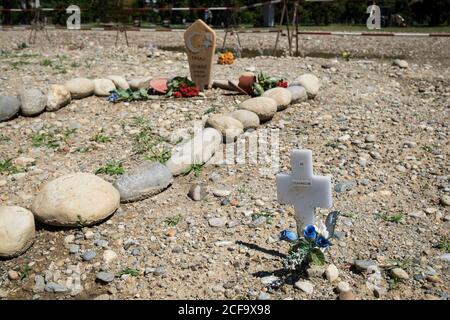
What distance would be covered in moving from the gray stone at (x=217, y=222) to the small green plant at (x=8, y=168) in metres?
2.29

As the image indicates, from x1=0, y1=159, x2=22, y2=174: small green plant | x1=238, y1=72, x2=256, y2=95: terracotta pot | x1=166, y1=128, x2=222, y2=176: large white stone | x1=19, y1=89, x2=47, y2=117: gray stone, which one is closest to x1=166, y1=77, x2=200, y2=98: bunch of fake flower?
x1=238, y1=72, x2=256, y2=95: terracotta pot

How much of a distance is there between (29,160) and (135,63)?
19.1ft

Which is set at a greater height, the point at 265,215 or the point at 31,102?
the point at 31,102

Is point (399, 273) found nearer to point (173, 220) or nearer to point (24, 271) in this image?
point (173, 220)

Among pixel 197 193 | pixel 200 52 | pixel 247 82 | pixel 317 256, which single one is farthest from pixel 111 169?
pixel 200 52

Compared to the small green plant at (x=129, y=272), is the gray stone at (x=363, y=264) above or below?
above

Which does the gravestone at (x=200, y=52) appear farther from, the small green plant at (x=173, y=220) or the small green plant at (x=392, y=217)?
the small green plant at (x=392, y=217)

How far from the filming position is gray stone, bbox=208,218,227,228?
3891mm

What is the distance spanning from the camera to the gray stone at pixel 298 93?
6.66 metres

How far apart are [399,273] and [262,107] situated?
313cm

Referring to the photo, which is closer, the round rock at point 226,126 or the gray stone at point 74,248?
the gray stone at point 74,248

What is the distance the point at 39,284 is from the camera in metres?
3.28

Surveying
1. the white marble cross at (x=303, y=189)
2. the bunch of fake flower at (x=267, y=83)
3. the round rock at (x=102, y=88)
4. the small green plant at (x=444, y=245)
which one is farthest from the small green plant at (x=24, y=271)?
the bunch of fake flower at (x=267, y=83)

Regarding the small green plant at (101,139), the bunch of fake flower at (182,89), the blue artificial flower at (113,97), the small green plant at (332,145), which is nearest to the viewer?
the small green plant at (332,145)
